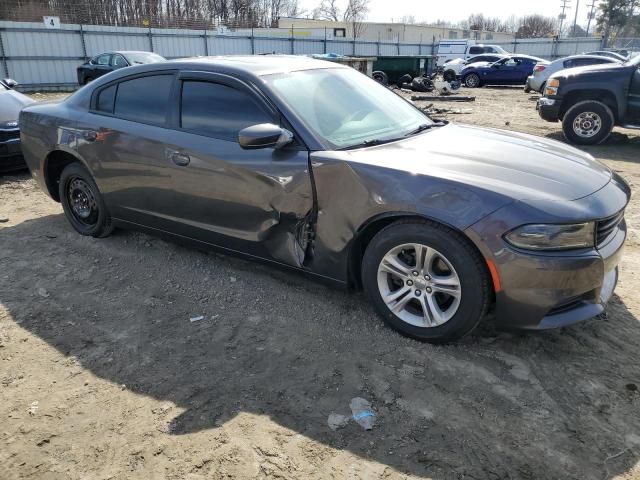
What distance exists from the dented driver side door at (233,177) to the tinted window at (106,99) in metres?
0.83

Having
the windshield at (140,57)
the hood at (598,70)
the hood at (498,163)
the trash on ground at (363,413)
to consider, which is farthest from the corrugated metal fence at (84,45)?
the trash on ground at (363,413)

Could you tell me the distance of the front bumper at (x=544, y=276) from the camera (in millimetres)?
2680

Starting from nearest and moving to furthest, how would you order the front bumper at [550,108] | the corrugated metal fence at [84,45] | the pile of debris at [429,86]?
the front bumper at [550,108], the pile of debris at [429,86], the corrugated metal fence at [84,45]

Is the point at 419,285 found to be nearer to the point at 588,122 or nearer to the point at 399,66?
the point at 588,122

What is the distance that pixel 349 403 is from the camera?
2.67 meters

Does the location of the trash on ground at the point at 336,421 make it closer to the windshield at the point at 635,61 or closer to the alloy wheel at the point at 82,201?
the alloy wheel at the point at 82,201

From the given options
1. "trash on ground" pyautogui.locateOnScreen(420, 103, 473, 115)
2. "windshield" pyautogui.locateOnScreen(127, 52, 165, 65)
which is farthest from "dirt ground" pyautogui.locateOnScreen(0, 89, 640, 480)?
"windshield" pyautogui.locateOnScreen(127, 52, 165, 65)

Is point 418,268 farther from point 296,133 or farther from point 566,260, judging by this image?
point 296,133

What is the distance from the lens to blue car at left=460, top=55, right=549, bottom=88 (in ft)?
80.1

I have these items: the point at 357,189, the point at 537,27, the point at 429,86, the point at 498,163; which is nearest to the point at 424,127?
the point at 498,163

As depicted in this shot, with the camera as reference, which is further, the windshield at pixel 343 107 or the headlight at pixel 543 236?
the windshield at pixel 343 107

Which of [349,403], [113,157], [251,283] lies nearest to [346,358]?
[349,403]

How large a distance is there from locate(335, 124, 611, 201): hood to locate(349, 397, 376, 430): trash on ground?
50.4 inches

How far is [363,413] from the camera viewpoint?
2596 mm
